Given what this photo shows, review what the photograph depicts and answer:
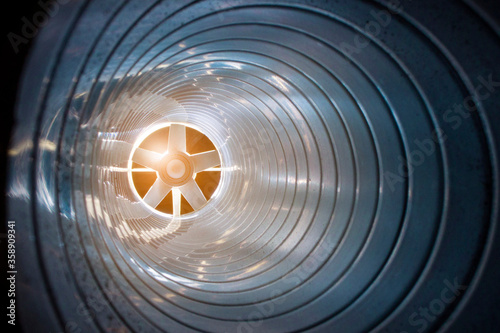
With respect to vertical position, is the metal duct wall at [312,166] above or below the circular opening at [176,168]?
below

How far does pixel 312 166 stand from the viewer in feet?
12.2

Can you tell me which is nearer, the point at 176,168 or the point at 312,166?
the point at 312,166

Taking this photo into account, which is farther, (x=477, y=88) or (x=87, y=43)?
(x=477, y=88)

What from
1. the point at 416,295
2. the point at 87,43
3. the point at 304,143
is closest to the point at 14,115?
the point at 87,43

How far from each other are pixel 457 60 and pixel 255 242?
292cm

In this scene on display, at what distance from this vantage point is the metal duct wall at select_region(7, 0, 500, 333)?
1.64 metres

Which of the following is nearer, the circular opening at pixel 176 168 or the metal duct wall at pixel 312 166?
the metal duct wall at pixel 312 166

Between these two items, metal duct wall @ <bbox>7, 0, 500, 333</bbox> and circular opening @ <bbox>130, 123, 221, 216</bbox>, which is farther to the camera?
circular opening @ <bbox>130, 123, 221, 216</bbox>

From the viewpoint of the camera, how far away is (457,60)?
2.06 meters

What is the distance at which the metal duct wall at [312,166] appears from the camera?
164 centimetres

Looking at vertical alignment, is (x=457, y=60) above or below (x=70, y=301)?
above

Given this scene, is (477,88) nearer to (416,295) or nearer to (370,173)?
(370,173)

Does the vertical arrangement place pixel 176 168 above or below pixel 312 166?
above

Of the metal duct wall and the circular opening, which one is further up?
the circular opening
